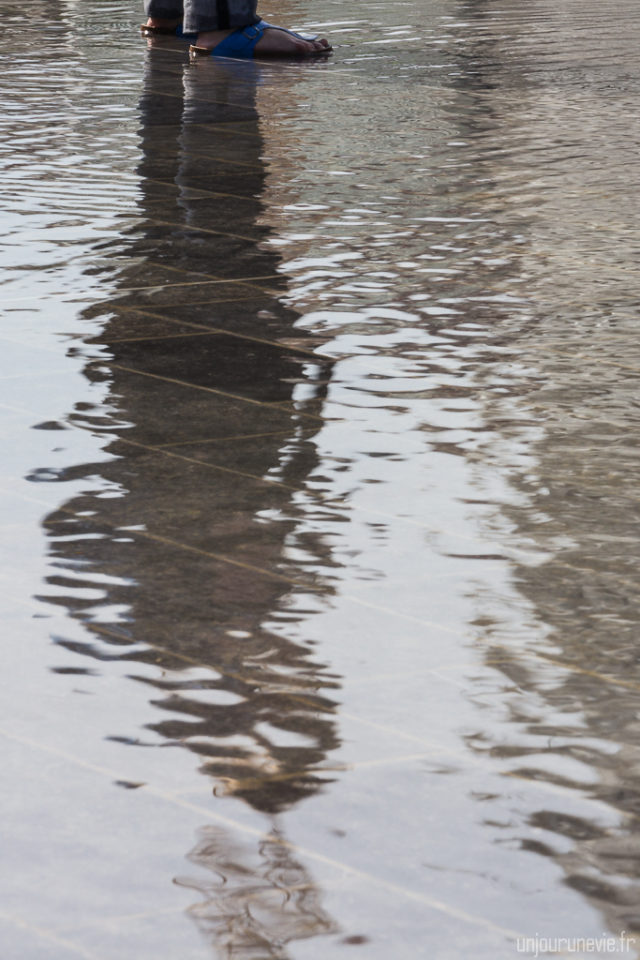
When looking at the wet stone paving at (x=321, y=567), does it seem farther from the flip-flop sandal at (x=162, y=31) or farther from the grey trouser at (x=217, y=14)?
the flip-flop sandal at (x=162, y=31)

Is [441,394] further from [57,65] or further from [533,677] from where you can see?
[57,65]

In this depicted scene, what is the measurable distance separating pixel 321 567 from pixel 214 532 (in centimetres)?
16

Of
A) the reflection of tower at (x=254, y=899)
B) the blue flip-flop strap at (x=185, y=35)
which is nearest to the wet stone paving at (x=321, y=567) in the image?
the reflection of tower at (x=254, y=899)

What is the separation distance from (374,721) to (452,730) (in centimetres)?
7

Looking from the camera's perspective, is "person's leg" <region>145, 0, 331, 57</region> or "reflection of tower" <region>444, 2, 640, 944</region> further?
"person's leg" <region>145, 0, 331, 57</region>

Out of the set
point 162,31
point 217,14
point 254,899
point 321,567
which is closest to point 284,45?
point 217,14

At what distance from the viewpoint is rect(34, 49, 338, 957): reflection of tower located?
1.35 m

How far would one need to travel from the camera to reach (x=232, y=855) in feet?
4.03

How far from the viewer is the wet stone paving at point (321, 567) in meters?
1.20

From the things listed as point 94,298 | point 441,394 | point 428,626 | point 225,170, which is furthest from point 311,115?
point 428,626

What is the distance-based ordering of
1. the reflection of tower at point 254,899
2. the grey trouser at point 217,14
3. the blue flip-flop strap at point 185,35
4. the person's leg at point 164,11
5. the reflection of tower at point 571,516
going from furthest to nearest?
the person's leg at point 164,11 → the blue flip-flop strap at point 185,35 → the grey trouser at point 217,14 → the reflection of tower at point 571,516 → the reflection of tower at point 254,899

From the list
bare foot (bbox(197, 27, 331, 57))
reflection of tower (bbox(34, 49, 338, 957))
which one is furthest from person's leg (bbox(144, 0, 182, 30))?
reflection of tower (bbox(34, 49, 338, 957))

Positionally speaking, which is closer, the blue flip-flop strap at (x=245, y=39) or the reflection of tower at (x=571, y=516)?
the reflection of tower at (x=571, y=516)

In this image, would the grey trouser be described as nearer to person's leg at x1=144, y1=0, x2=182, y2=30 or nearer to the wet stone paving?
person's leg at x1=144, y1=0, x2=182, y2=30
